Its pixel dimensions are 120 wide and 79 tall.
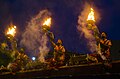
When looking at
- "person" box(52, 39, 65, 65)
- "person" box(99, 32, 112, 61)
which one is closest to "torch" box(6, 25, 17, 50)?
"person" box(52, 39, 65, 65)

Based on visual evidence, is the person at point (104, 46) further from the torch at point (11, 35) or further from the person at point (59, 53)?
the torch at point (11, 35)

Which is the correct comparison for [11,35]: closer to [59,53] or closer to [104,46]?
[59,53]

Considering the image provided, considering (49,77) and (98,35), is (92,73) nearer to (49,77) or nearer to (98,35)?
(98,35)

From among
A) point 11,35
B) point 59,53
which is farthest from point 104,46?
point 11,35

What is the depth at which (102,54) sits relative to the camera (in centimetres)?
1425

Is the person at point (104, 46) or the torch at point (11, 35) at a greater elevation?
the torch at point (11, 35)

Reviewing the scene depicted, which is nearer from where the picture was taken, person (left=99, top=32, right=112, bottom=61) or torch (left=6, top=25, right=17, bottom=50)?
person (left=99, top=32, right=112, bottom=61)

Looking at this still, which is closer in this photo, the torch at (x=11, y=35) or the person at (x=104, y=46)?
the person at (x=104, y=46)

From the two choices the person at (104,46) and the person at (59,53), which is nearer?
the person at (104,46)

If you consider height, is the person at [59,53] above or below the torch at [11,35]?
below

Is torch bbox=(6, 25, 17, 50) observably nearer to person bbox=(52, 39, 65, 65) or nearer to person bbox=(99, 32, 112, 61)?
person bbox=(52, 39, 65, 65)

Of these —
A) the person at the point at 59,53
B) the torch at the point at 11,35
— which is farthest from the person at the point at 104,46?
the torch at the point at 11,35

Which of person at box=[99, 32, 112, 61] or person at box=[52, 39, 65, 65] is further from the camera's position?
person at box=[52, 39, 65, 65]

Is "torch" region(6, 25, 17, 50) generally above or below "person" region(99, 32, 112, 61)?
above
